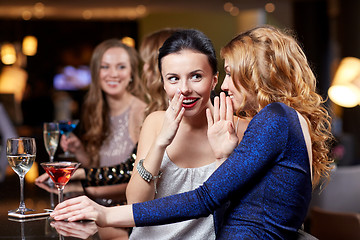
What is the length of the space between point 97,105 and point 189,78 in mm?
1550

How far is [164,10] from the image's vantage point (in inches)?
488

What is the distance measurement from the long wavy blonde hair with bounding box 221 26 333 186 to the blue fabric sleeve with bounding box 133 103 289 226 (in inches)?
5.9

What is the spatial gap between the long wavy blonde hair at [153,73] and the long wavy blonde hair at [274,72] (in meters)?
1.09

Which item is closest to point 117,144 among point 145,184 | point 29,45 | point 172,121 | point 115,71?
point 115,71

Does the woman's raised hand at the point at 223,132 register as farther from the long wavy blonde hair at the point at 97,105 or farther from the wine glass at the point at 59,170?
the long wavy blonde hair at the point at 97,105

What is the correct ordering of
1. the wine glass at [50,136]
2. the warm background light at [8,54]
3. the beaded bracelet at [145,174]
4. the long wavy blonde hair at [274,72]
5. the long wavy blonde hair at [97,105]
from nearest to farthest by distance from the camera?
the long wavy blonde hair at [274,72], the beaded bracelet at [145,174], the wine glass at [50,136], the long wavy blonde hair at [97,105], the warm background light at [8,54]

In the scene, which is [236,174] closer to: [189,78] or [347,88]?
[189,78]

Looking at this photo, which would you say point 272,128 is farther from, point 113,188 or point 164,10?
point 164,10

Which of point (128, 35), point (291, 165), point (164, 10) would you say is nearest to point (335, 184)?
point (291, 165)

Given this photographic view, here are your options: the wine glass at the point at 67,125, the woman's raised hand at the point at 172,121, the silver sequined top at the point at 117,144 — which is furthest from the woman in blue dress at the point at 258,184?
the silver sequined top at the point at 117,144

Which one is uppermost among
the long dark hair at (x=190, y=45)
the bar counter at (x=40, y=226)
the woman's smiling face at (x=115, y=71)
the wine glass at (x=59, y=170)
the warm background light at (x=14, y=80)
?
the long dark hair at (x=190, y=45)

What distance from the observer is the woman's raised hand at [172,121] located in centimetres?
196

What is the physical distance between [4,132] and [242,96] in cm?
300

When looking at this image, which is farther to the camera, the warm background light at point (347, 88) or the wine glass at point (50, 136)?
the warm background light at point (347, 88)
